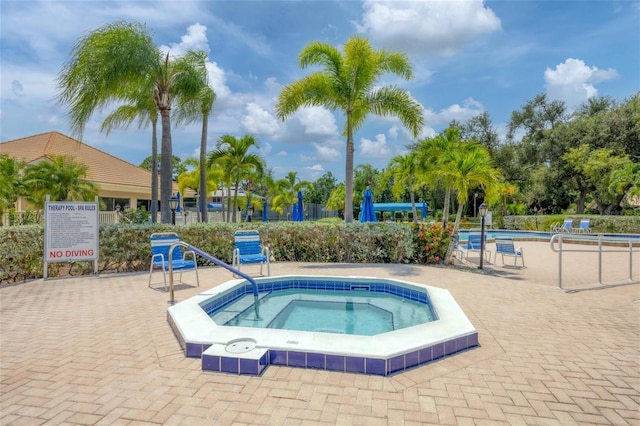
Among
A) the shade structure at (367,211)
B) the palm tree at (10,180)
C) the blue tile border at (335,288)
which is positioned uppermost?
the palm tree at (10,180)

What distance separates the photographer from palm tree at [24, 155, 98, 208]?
14.0 metres

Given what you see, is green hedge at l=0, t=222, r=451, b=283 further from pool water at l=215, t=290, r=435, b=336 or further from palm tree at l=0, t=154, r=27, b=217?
palm tree at l=0, t=154, r=27, b=217

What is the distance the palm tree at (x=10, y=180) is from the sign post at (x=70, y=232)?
15.6 feet

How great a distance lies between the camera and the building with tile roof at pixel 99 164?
730 inches

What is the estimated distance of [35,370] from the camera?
3.34m

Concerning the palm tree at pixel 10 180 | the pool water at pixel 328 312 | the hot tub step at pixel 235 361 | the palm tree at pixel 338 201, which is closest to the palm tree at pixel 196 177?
the palm tree at pixel 10 180

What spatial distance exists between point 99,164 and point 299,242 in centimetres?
1670

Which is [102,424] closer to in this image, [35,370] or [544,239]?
[35,370]

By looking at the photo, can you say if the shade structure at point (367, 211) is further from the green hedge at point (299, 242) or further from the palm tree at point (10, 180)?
the palm tree at point (10, 180)

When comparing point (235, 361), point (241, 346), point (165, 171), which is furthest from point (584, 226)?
point (235, 361)

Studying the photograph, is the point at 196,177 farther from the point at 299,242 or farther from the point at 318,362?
the point at 318,362

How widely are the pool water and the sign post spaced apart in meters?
4.41

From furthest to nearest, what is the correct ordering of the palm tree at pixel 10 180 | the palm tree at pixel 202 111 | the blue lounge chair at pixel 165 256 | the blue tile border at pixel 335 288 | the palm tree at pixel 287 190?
1. the palm tree at pixel 287 190
2. the palm tree at pixel 202 111
3. the palm tree at pixel 10 180
4. the blue lounge chair at pixel 165 256
5. the blue tile border at pixel 335 288

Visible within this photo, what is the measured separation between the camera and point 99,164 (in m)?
21.2
